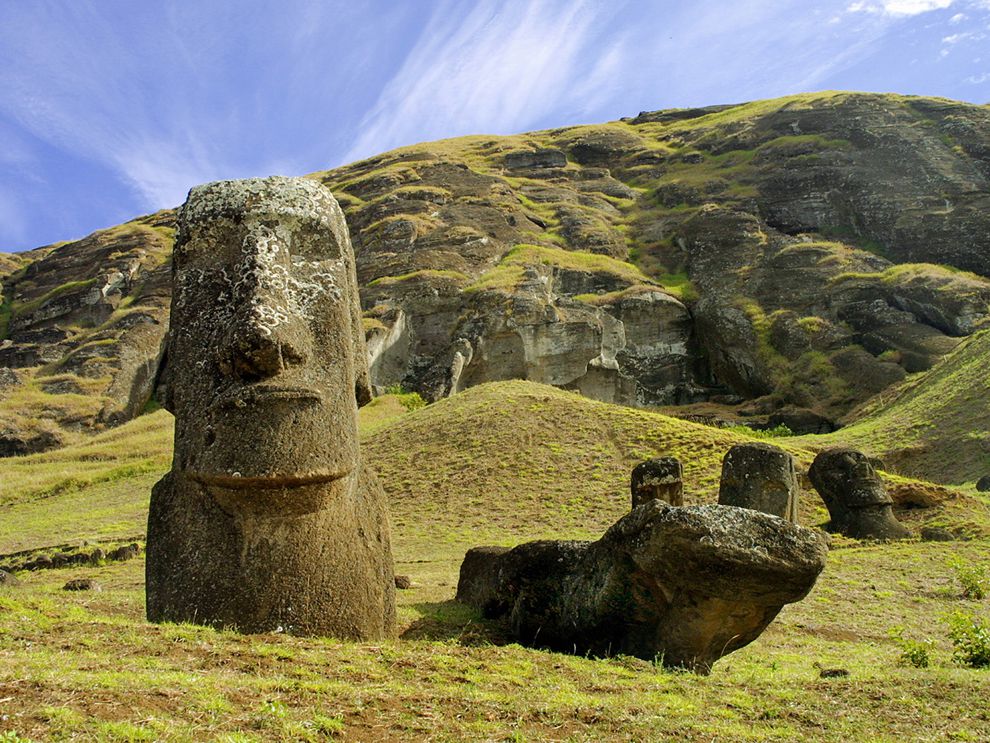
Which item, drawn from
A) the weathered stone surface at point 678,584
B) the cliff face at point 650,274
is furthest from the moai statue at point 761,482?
the cliff face at point 650,274

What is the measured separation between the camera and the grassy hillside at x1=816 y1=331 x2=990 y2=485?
83.5ft

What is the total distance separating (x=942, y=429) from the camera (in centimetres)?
2742

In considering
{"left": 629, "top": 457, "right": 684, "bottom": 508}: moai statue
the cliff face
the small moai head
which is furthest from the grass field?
the cliff face

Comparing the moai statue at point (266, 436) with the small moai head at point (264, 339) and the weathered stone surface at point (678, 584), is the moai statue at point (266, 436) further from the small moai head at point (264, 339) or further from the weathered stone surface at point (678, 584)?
the weathered stone surface at point (678, 584)

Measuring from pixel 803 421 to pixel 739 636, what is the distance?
36554mm

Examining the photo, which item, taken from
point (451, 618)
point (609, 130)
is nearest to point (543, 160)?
point (609, 130)

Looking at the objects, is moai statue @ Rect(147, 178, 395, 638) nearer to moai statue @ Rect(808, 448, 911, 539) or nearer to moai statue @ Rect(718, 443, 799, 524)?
moai statue @ Rect(718, 443, 799, 524)

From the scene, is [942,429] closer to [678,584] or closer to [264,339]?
[678,584]

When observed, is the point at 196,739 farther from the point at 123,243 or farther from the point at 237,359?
the point at 123,243

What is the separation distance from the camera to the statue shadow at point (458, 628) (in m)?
8.12

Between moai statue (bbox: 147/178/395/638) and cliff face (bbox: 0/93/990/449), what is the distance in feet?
113

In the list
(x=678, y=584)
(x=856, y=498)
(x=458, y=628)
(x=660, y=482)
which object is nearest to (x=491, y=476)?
(x=660, y=482)

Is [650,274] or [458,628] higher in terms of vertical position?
[650,274]

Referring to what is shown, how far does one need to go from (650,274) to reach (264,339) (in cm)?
5745
